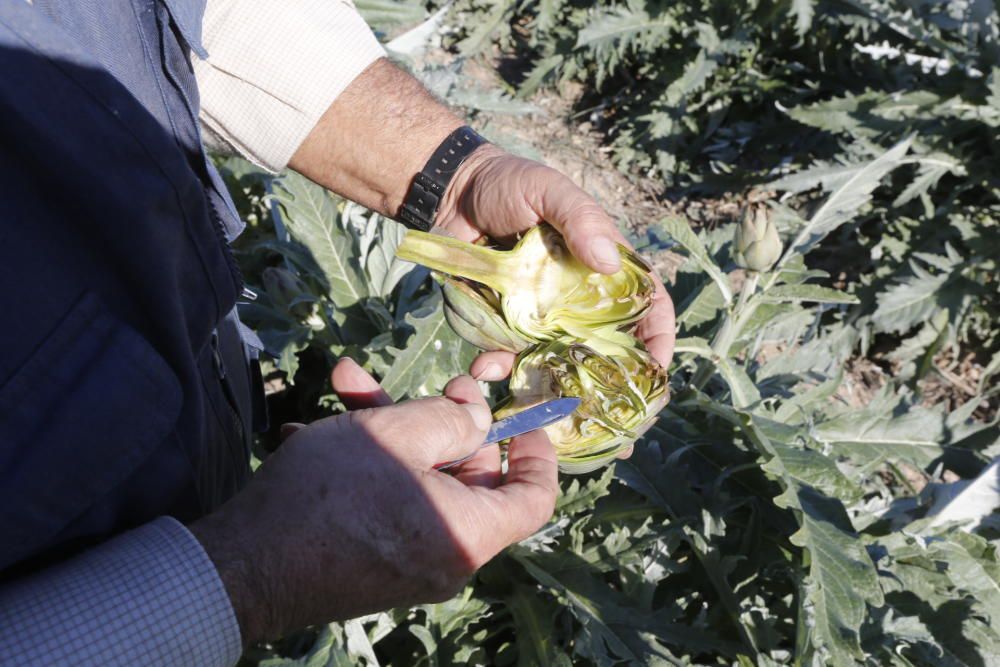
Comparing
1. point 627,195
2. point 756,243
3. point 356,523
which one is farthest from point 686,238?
point 627,195

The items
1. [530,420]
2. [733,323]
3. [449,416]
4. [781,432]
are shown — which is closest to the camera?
[449,416]

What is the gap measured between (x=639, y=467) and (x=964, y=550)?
746 mm

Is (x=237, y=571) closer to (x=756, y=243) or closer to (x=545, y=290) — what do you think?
(x=545, y=290)

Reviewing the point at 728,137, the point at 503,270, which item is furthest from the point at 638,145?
the point at 503,270

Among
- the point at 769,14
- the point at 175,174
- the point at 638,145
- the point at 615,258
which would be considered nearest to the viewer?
the point at 175,174

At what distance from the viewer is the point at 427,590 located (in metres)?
1.08

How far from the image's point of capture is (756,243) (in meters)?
1.85

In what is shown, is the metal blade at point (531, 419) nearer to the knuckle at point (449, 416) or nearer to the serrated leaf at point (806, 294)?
the knuckle at point (449, 416)

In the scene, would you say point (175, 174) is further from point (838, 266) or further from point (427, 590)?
point (838, 266)

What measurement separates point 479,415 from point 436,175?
649mm

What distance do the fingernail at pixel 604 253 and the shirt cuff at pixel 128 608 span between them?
79 cm

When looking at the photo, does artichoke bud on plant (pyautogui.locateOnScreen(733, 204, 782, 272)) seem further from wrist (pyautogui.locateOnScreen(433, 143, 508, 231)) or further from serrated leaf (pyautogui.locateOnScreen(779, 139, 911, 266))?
wrist (pyautogui.locateOnScreen(433, 143, 508, 231))

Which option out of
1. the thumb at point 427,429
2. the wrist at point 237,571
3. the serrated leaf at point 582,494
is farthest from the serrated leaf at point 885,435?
the wrist at point 237,571

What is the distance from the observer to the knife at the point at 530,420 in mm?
1264
